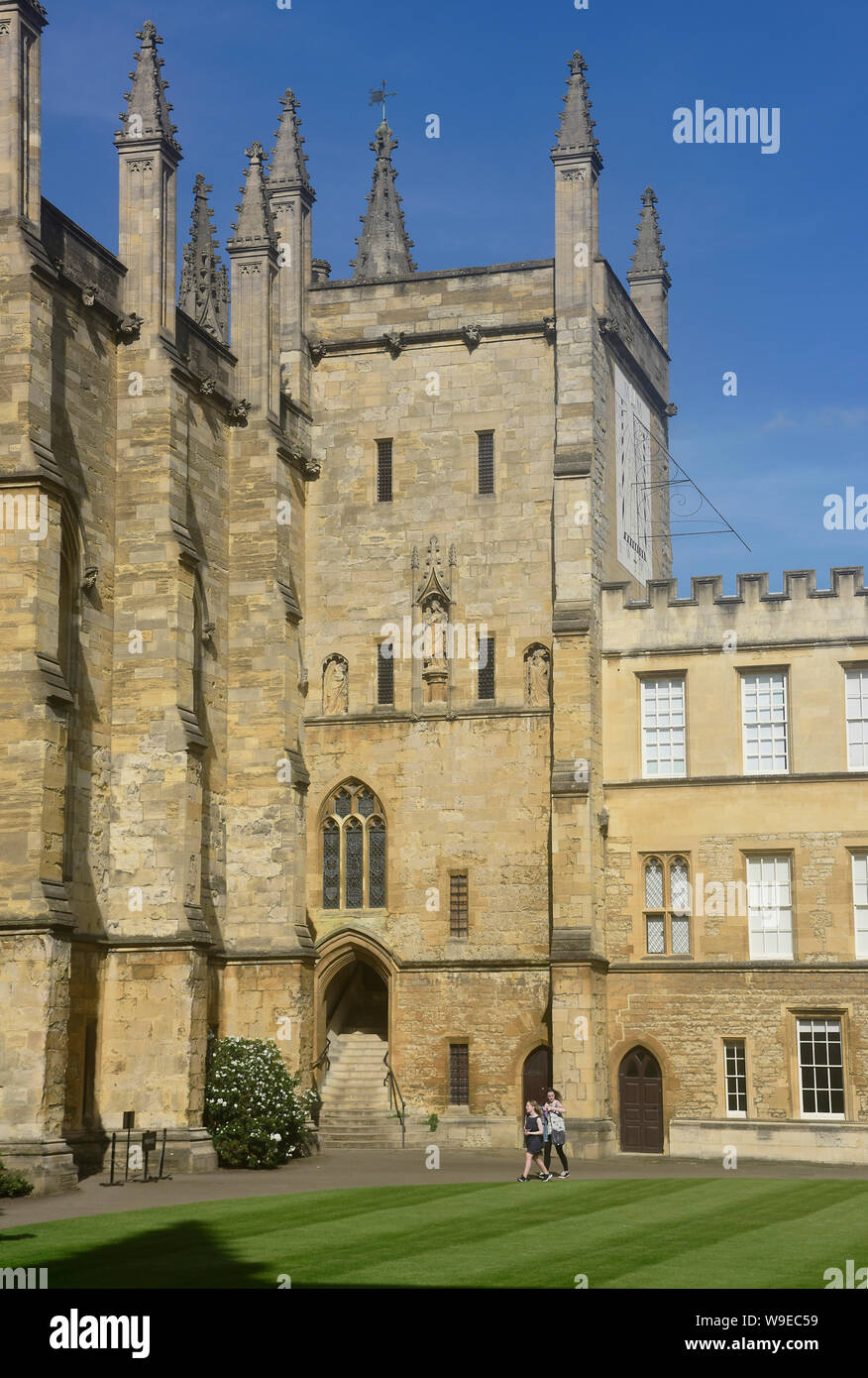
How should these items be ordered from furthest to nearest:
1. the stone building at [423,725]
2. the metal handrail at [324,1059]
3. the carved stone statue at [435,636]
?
the carved stone statue at [435,636] < the metal handrail at [324,1059] < the stone building at [423,725]

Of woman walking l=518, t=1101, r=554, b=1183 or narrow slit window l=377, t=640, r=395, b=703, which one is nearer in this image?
woman walking l=518, t=1101, r=554, b=1183

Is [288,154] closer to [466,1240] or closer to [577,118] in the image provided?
[577,118]

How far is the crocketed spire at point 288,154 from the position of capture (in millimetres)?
40531

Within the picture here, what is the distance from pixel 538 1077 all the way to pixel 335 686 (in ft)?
30.8

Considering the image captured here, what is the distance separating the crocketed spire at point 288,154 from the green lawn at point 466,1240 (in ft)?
78.9

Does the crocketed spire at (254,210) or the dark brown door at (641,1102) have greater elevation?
the crocketed spire at (254,210)

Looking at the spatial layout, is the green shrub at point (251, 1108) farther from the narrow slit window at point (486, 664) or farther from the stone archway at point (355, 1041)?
the narrow slit window at point (486, 664)

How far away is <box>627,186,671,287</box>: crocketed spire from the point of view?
4706 centimetres

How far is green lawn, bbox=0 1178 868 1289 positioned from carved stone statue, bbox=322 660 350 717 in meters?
15.3

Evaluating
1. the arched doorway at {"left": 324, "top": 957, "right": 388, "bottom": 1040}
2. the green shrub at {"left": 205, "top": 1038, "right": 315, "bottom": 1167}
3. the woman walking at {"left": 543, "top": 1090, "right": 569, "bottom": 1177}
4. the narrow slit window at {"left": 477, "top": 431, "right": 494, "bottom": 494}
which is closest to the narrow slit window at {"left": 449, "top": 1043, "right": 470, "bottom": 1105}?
the arched doorway at {"left": 324, "top": 957, "right": 388, "bottom": 1040}

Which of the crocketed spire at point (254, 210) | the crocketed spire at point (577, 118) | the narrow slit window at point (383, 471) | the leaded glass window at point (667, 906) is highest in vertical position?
the crocketed spire at point (577, 118)

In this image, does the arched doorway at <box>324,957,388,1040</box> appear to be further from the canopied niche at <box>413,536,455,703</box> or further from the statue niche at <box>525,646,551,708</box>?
the statue niche at <box>525,646,551,708</box>

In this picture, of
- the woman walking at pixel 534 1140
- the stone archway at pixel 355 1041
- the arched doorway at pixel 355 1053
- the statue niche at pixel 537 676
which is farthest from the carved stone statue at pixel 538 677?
the woman walking at pixel 534 1140
